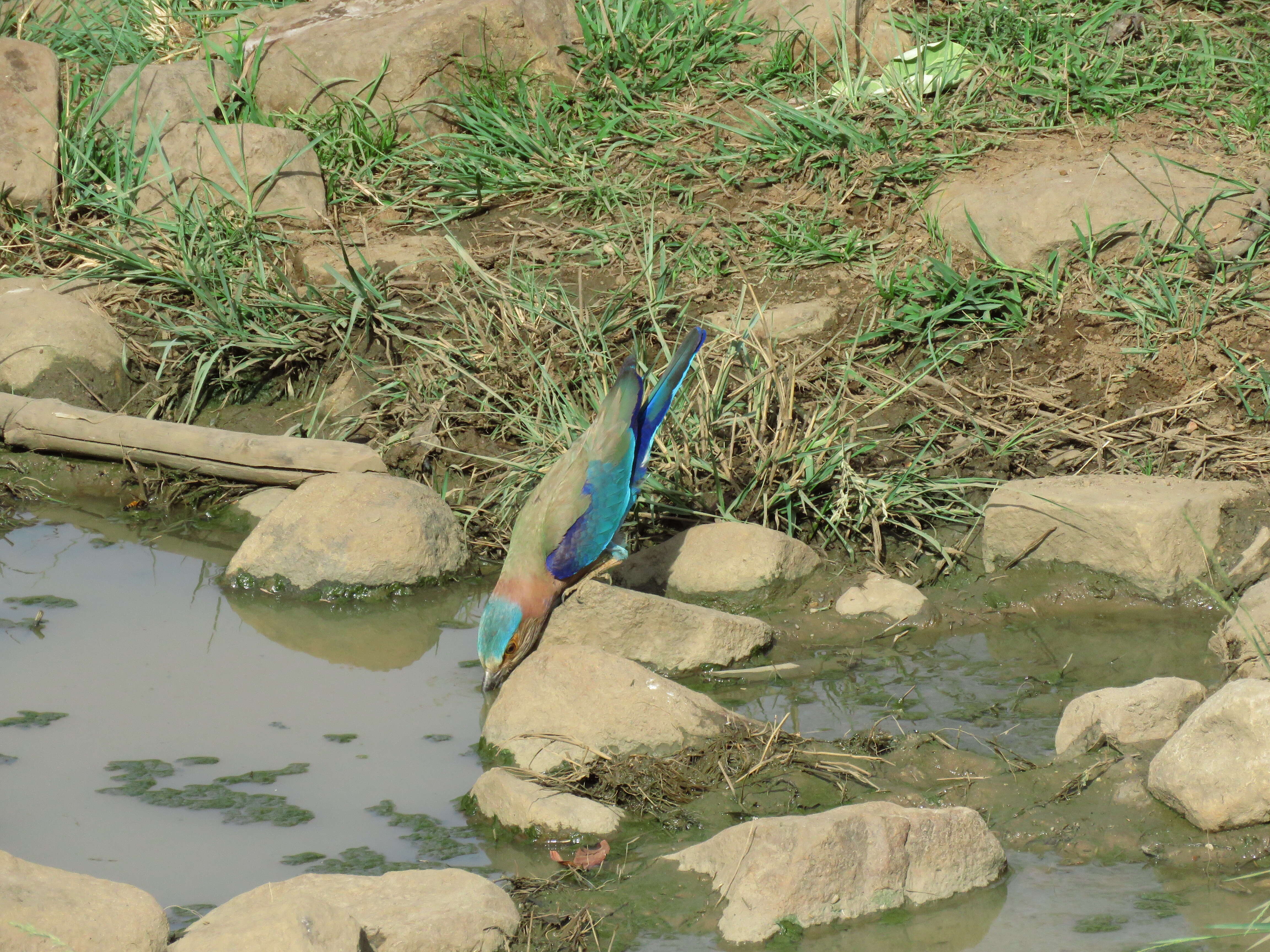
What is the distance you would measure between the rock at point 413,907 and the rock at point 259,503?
283 centimetres

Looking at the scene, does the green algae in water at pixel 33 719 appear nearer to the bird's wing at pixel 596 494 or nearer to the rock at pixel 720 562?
the bird's wing at pixel 596 494

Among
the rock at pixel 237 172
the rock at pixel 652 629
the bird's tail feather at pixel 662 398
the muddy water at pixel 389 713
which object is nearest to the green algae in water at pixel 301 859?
the muddy water at pixel 389 713

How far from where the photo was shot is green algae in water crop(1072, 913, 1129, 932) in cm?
288

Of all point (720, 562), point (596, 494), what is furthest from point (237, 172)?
point (720, 562)

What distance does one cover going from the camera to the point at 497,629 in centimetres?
418

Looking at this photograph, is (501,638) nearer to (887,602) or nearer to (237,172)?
(887,602)

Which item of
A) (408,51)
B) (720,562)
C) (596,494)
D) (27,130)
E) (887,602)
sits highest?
(408,51)

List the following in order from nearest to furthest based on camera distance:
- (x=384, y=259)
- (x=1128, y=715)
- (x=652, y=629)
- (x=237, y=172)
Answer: (x=1128, y=715)
(x=652, y=629)
(x=384, y=259)
(x=237, y=172)

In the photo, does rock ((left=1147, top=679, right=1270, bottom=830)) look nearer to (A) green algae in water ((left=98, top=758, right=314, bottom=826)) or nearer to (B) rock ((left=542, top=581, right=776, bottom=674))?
(B) rock ((left=542, top=581, right=776, bottom=674))

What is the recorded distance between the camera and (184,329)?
20.8ft

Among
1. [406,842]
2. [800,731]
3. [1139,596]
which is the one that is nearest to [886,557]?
[1139,596]

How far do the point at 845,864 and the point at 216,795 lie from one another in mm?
1824

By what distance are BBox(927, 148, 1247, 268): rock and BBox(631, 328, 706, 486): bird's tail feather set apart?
2003mm

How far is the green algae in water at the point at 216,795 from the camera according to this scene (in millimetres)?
3596
